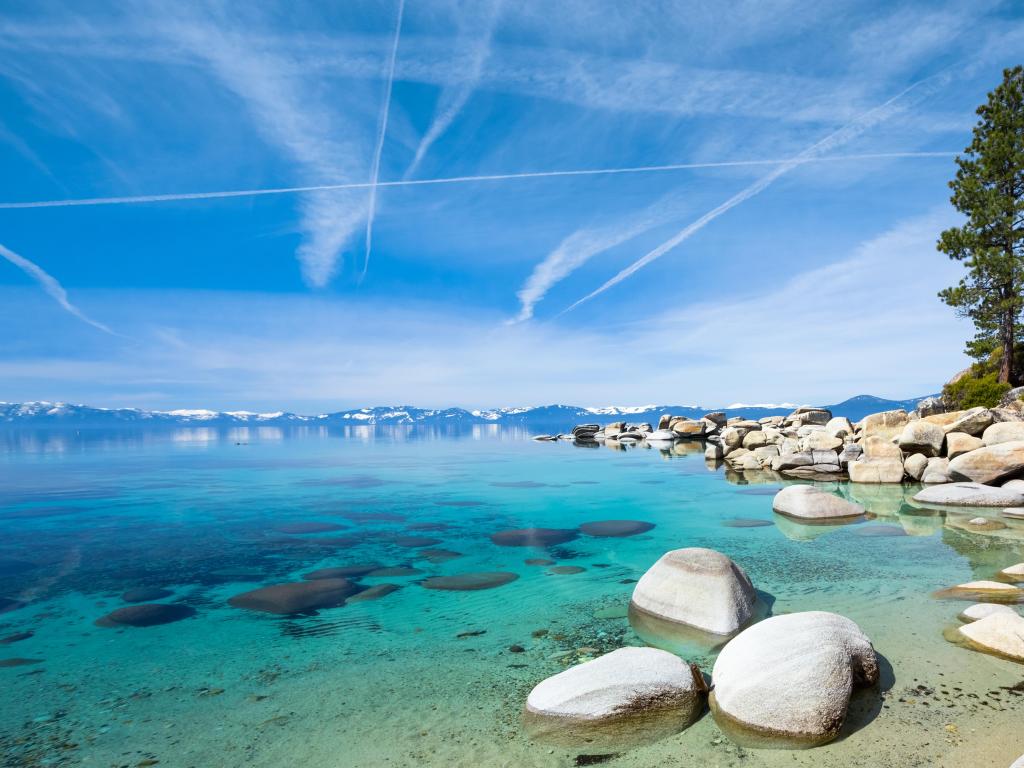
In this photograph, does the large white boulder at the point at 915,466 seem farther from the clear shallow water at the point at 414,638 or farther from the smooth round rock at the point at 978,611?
the smooth round rock at the point at 978,611

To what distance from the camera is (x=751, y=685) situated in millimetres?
5711

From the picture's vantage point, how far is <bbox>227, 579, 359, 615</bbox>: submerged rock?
1048 cm

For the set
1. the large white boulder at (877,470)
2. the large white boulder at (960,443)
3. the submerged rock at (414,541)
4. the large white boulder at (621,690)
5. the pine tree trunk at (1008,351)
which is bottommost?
the submerged rock at (414,541)

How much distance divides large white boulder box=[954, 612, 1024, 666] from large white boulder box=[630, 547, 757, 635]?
9.07 feet

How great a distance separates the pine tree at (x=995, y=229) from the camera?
33.0m

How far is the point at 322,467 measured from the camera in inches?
1770

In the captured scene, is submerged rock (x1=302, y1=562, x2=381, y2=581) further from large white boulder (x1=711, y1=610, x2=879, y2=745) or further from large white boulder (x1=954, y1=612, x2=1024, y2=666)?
large white boulder (x1=954, y1=612, x2=1024, y2=666)

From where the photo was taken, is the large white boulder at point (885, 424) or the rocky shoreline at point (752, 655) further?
the large white boulder at point (885, 424)

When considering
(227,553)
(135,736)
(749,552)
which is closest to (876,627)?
(749,552)

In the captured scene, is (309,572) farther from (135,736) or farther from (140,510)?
(140,510)

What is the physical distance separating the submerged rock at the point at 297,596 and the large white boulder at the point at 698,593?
5.85 meters

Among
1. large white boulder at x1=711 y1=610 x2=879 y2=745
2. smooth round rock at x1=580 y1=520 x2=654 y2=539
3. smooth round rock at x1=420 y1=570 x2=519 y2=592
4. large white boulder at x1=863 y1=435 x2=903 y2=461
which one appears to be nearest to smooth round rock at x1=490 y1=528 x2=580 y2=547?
smooth round rock at x1=580 y1=520 x2=654 y2=539

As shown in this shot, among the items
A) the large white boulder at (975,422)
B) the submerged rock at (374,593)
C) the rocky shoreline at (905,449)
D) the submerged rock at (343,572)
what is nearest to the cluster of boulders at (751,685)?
the submerged rock at (374,593)

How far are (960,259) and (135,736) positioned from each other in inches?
1785
